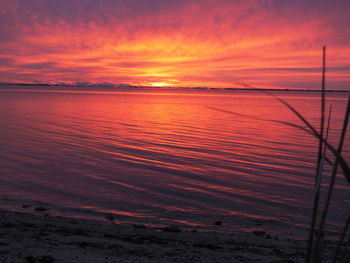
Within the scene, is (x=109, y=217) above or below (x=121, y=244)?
below

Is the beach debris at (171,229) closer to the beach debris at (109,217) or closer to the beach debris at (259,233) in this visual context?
the beach debris at (109,217)

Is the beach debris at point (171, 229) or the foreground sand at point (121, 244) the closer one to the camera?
the foreground sand at point (121, 244)

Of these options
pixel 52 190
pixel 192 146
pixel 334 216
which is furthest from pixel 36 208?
pixel 192 146

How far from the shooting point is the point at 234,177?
13.4m

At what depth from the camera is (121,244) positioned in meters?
6.76

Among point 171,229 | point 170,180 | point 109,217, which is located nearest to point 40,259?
point 171,229

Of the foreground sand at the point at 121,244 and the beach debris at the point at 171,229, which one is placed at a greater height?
the foreground sand at the point at 121,244

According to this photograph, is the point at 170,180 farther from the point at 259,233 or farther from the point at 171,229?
the point at 259,233

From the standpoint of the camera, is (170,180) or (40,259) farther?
(170,180)

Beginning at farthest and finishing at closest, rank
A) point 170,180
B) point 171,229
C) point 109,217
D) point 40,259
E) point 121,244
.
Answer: point 170,180, point 109,217, point 171,229, point 121,244, point 40,259

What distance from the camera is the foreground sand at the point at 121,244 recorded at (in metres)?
5.88

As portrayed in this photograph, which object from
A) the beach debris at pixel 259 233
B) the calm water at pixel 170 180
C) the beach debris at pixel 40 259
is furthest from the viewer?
the calm water at pixel 170 180

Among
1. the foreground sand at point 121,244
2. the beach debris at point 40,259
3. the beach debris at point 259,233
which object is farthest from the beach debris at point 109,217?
the beach debris at point 259,233

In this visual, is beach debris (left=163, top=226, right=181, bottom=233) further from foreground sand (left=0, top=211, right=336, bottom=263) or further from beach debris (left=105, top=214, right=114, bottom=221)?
beach debris (left=105, top=214, right=114, bottom=221)
